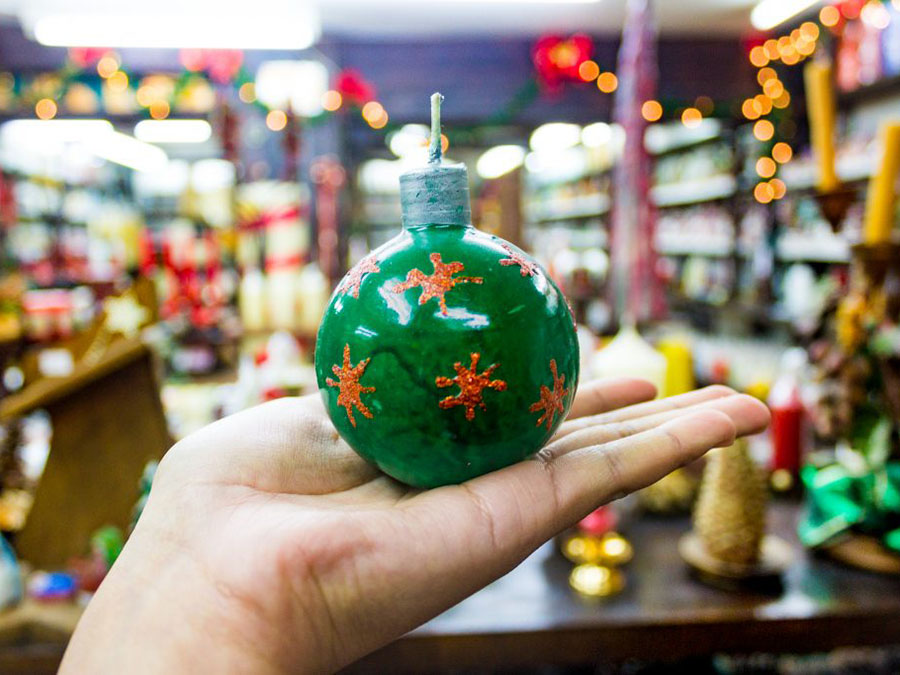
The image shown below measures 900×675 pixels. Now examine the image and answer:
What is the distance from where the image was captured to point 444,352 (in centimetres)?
73

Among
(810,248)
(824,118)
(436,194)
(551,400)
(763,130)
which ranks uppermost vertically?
(763,130)

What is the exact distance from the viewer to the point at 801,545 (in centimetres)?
154

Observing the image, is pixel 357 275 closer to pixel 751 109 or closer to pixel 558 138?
pixel 751 109

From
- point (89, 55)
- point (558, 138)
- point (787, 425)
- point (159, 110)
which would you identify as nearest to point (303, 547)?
point (787, 425)

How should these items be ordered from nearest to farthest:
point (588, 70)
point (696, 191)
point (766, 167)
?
1. point (766, 167)
2. point (588, 70)
3. point (696, 191)

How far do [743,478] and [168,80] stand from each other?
4.39 meters

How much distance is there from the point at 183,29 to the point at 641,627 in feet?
16.1

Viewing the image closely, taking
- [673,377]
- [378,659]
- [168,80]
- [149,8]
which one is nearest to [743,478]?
[673,377]

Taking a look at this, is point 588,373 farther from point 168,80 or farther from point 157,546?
point 168,80

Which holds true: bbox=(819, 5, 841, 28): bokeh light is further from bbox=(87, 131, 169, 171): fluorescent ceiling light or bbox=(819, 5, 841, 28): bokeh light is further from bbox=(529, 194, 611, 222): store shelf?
bbox=(87, 131, 169, 171): fluorescent ceiling light

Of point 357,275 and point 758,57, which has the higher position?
point 758,57

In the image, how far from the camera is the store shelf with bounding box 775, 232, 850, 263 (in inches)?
179

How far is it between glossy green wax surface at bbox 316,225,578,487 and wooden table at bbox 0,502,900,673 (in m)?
0.55

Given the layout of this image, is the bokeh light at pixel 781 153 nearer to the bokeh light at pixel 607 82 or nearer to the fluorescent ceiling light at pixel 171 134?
the bokeh light at pixel 607 82
